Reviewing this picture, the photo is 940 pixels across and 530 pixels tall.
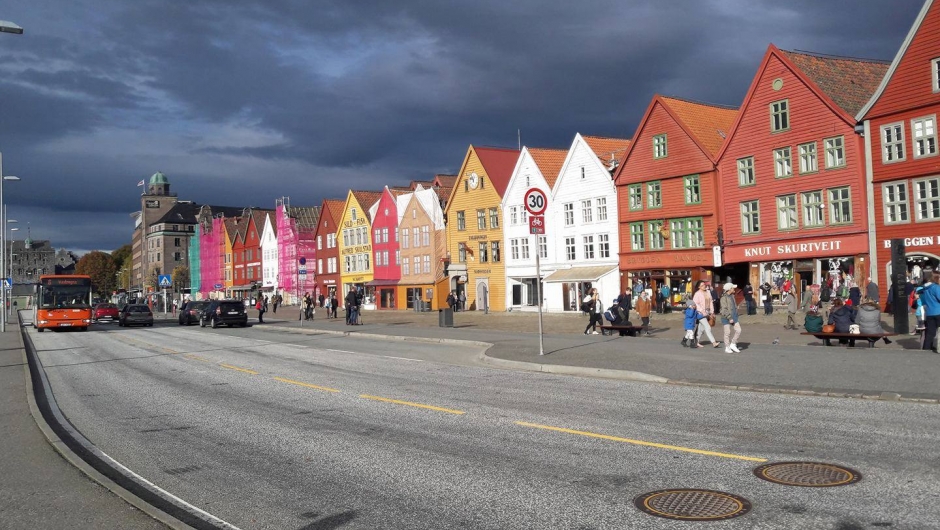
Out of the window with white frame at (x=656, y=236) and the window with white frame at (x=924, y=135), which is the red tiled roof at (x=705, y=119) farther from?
the window with white frame at (x=924, y=135)

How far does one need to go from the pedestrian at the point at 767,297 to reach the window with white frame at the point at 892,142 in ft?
27.1

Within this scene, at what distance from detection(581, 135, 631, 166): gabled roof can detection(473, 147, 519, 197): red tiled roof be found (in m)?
6.92

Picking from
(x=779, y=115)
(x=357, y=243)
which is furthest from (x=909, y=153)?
(x=357, y=243)

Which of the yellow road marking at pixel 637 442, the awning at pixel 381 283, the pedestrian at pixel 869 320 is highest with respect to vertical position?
the awning at pixel 381 283

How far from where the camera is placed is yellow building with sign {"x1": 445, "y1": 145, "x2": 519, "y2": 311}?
5894 cm

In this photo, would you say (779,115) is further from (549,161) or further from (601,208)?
(549,161)

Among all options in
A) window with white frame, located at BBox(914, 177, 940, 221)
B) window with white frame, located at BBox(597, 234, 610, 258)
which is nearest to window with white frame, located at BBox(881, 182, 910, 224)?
window with white frame, located at BBox(914, 177, 940, 221)

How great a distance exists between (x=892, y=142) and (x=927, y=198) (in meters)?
3.01

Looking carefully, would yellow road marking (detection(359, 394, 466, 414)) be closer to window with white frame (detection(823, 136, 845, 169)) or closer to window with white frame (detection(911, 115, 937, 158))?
window with white frame (detection(911, 115, 937, 158))

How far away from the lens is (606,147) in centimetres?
5550

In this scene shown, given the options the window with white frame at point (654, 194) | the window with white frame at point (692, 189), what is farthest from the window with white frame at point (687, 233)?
the window with white frame at point (654, 194)

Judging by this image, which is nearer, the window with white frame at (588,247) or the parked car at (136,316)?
the window with white frame at (588,247)

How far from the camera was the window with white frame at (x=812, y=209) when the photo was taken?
38.5m

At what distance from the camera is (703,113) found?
4859 cm
